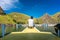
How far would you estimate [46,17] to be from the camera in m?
190

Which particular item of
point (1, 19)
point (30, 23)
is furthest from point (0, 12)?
point (30, 23)

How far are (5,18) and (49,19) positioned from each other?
81.3m

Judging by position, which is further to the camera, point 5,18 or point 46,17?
point 46,17

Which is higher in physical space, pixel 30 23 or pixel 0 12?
pixel 0 12

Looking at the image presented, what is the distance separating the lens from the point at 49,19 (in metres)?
196

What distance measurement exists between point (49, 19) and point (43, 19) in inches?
615

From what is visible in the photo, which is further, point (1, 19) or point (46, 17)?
point (46, 17)

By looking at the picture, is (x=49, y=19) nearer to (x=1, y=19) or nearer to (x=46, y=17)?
(x=46, y=17)

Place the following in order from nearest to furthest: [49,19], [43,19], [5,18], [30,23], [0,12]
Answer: [30,23] < [5,18] < [0,12] < [43,19] < [49,19]

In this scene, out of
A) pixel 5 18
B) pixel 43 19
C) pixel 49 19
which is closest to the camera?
pixel 5 18

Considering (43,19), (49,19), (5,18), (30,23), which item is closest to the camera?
(30,23)

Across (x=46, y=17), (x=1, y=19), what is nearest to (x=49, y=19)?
(x=46, y=17)

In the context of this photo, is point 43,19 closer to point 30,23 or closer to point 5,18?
point 5,18

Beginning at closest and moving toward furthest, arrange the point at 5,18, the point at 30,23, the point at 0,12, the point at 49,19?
the point at 30,23, the point at 5,18, the point at 0,12, the point at 49,19
